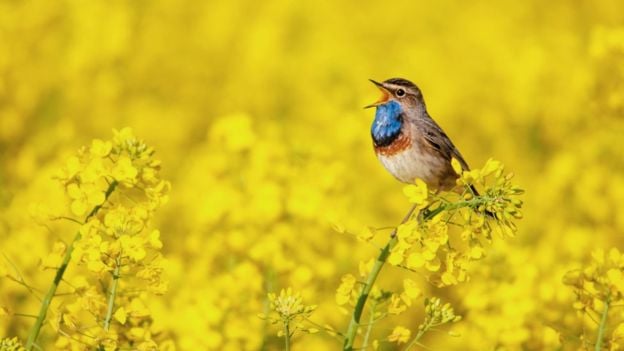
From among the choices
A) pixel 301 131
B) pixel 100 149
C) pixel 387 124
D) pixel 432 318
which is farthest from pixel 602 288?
pixel 301 131

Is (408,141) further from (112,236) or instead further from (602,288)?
(112,236)

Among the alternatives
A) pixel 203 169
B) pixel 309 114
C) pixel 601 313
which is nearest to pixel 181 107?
pixel 309 114

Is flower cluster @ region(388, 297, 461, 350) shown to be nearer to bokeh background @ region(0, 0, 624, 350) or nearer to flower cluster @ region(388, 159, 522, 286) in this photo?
flower cluster @ region(388, 159, 522, 286)

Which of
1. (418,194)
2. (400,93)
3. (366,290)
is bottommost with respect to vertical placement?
(366,290)

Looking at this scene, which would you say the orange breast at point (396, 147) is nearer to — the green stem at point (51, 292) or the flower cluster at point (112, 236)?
the flower cluster at point (112, 236)

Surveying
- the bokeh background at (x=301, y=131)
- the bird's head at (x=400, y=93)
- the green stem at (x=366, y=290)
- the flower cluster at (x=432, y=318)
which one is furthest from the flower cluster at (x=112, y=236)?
the bird's head at (x=400, y=93)

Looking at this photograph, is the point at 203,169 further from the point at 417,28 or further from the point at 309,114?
the point at 417,28

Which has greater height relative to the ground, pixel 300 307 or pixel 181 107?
pixel 181 107
